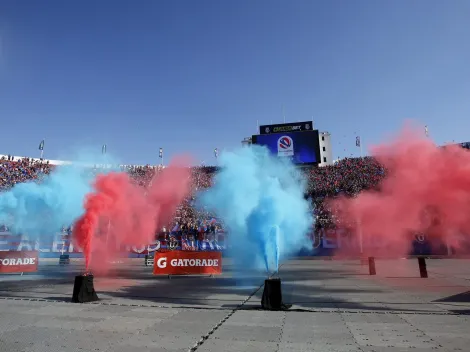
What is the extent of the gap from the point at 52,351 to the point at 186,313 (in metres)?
4.20

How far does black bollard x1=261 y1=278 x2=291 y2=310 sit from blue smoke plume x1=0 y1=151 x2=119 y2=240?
19081 millimetres

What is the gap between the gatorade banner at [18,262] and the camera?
21594 mm

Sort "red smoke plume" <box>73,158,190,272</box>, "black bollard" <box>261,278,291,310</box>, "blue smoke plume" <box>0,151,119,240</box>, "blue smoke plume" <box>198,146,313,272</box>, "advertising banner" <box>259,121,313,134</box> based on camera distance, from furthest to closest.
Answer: "advertising banner" <box>259,121,313,134</box> → "blue smoke plume" <box>0,151,119,240</box> → "red smoke plume" <box>73,158,190,272</box> → "blue smoke plume" <box>198,146,313,272</box> → "black bollard" <box>261,278,291,310</box>

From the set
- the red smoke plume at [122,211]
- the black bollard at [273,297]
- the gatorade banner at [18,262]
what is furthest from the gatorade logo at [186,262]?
the gatorade banner at [18,262]

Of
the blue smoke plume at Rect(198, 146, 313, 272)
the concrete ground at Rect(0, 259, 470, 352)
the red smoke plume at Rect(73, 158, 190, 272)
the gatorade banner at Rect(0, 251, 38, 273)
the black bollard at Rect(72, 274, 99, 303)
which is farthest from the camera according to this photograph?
the gatorade banner at Rect(0, 251, 38, 273)

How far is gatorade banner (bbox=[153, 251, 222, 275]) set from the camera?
775 inches

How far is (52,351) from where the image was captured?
6.50 m

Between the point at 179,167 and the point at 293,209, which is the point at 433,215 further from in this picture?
the point at 179,167

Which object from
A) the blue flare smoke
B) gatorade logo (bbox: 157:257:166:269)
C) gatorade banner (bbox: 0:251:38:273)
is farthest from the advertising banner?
gatorade banner (bbox: 0:251:38:273)

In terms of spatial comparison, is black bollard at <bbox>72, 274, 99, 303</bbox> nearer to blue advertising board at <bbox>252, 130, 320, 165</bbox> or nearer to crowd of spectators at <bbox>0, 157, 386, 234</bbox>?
crowd of spectators at <bbox>0, 157, 386, 234</bbox>

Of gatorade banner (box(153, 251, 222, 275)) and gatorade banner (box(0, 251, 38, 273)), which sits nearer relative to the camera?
gatorade banner (box(153, 251, 222, 275))

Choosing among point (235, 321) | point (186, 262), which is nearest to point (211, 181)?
point (186, 262)

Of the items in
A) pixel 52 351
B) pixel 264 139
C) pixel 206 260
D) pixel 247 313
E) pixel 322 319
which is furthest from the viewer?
pixel 264 139

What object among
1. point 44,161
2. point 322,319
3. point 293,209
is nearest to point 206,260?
point 293,209
